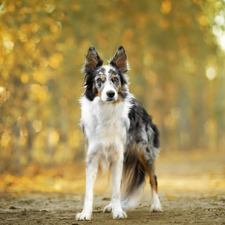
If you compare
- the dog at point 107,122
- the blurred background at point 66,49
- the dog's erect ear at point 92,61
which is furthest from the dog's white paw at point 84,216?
the blurred background at point 66,49

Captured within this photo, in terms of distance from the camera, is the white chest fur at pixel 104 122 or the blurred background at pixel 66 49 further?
the blurred background at pixel 66 49

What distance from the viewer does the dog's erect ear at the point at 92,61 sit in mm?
6699

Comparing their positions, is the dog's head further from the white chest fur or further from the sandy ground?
the sandy ground

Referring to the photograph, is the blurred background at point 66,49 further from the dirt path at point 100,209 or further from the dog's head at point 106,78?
the dog's head at point 106,78

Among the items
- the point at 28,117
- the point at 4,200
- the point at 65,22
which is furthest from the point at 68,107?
the point at 4,200

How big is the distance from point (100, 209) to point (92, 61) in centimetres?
282

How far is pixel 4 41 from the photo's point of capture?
40.0 feet

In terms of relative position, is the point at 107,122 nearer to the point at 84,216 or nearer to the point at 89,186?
the point at 89,186

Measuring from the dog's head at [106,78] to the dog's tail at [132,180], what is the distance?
1.38 meters

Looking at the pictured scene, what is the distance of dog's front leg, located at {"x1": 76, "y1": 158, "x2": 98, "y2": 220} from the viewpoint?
6192mm

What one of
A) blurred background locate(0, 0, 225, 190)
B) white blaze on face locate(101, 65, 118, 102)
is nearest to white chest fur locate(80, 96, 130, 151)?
white blaze on face locate(101, 65, 118, 102)

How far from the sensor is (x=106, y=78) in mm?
6359

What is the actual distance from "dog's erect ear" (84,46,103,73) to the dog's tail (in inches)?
66.5

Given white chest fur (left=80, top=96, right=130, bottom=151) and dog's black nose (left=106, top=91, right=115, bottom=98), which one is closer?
dog's black nose (left=106, top=91, right=115, bottom=98)
